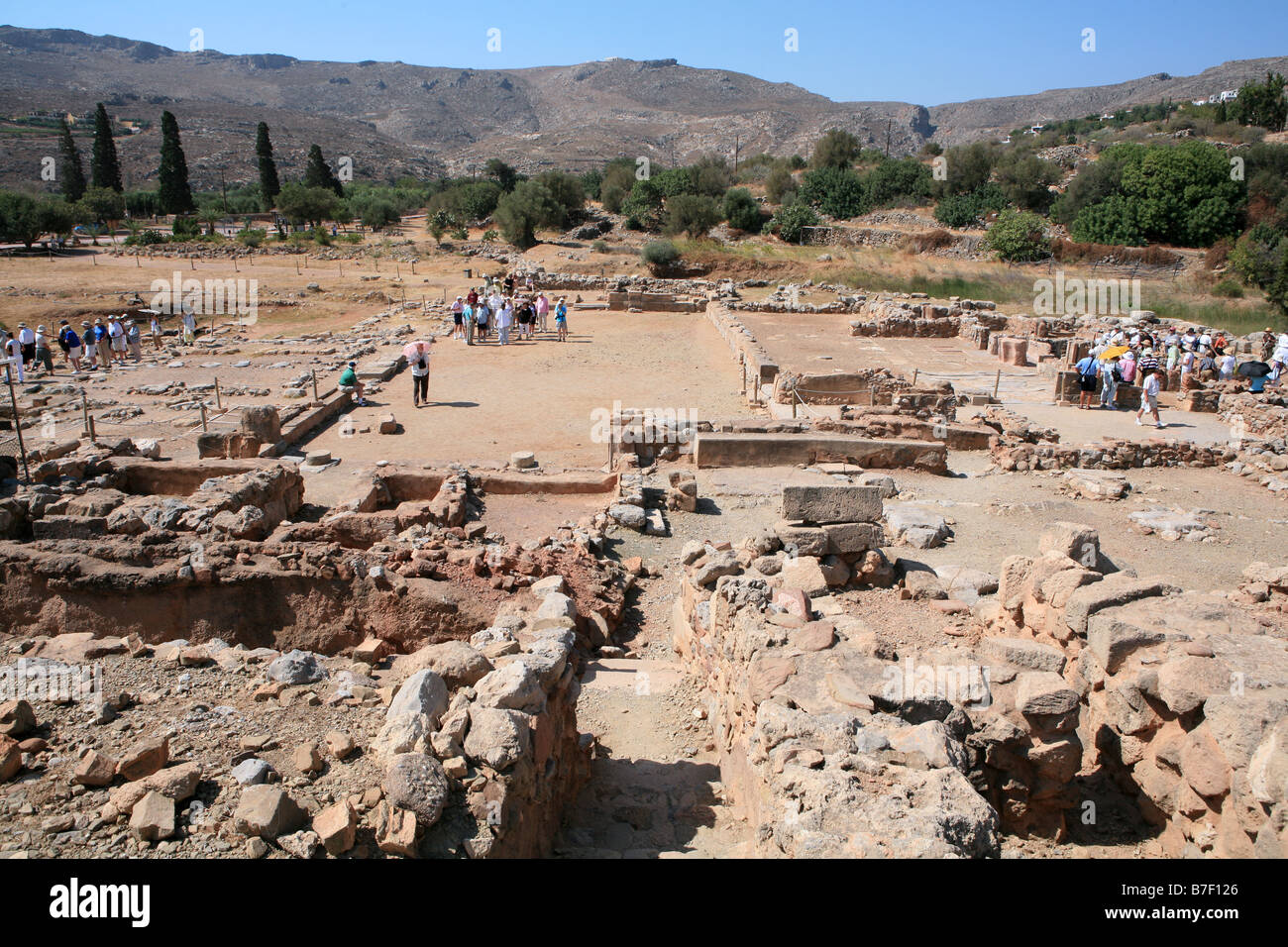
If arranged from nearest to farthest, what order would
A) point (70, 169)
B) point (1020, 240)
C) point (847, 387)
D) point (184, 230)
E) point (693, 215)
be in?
point (847, 387) < point (1020, 240) < point (693, 215) < point (184, 230) < point (70, 169)

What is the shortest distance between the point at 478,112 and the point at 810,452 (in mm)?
183328

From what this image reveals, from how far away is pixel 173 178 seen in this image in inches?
2490

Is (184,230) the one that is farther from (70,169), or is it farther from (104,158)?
(70,169)

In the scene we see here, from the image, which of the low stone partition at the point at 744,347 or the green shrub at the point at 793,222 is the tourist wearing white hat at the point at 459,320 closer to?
the low stone partition at the point at 744,347

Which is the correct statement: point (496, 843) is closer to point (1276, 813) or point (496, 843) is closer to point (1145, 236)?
point (1276, 813)

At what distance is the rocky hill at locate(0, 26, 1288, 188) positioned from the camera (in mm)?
116062

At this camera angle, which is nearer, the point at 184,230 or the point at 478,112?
the point at 184,230

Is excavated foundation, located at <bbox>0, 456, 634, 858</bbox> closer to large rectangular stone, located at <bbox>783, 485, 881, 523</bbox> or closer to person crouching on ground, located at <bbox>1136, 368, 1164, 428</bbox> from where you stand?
large rectangular stone, located at <bbox>783, 485, 881, 523</bbox>

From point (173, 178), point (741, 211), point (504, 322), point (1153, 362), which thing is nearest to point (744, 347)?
point (504, 322)

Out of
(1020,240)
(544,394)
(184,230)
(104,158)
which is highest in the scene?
(104,158)

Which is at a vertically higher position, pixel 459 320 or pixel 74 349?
pixel 459 320

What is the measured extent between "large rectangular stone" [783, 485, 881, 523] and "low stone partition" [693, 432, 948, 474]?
207 inches

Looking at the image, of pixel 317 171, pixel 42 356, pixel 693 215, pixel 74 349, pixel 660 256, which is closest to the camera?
pixel 42 356

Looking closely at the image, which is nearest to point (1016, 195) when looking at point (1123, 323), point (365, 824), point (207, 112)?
point (1123, 323)
